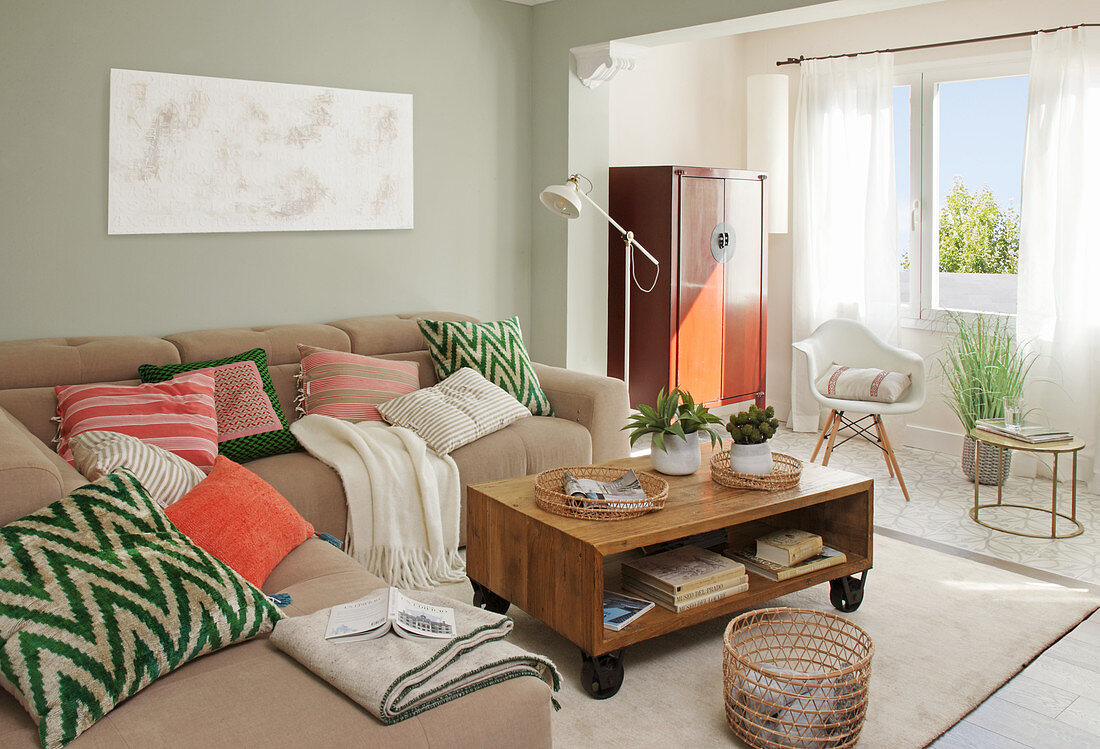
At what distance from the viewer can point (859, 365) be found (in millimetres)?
4918

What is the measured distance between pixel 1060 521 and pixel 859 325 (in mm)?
1422

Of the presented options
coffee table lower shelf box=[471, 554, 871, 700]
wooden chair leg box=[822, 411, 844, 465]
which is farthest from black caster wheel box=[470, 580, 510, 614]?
wooden chair leg box=[822, 411, 844, 465]

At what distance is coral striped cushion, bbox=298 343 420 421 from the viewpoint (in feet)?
11.6

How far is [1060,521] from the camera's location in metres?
3.94

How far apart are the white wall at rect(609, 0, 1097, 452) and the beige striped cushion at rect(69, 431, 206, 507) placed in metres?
3.17

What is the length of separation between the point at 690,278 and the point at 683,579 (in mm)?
2516

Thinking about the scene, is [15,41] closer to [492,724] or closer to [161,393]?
[161,393]

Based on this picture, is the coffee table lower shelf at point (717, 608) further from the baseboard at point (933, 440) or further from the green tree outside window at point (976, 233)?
the green tree outside window at point (976, 233)

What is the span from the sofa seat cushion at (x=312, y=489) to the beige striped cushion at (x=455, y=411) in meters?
0.43

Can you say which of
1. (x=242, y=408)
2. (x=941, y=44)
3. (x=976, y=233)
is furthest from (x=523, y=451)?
(x=941, y=44)

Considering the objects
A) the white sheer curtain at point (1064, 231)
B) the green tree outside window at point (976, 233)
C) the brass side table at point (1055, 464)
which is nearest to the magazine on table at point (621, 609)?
the brass side table at point (1055, 464)

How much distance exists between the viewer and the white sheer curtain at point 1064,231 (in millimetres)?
4312

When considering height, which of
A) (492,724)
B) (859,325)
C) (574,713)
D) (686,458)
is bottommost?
(574,713)

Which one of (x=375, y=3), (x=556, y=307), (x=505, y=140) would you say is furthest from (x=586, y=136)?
(x=375, y=3)
